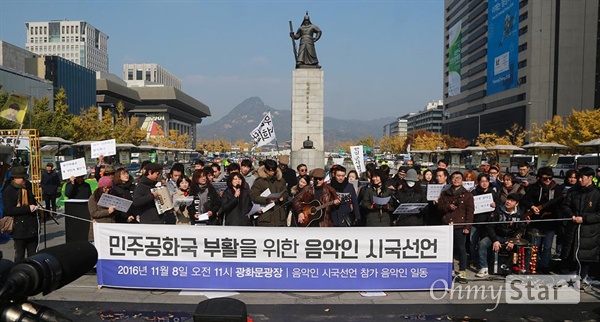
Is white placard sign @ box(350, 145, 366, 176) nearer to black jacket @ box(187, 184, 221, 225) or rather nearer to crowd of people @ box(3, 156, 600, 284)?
crowd of people @ box(3, 156, 600, 284)

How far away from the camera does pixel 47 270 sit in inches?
73.8

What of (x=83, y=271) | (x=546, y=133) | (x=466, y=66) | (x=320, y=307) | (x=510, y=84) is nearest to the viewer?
(x=83, y=271)

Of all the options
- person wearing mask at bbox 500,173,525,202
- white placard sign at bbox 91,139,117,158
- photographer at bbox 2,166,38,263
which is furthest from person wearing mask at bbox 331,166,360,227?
white placard sign at bbox 91,139,117,158

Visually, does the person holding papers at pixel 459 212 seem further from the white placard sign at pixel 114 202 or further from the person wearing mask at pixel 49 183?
the person wearing mask at pixel 49 183

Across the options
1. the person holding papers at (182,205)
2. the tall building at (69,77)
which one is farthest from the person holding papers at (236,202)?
the tall building at (69,77)

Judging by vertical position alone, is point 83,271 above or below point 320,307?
above

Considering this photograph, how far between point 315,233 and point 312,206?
3.43ft

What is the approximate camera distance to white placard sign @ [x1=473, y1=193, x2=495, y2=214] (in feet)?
27.0

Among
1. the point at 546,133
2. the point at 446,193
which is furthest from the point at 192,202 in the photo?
the point at 546,133

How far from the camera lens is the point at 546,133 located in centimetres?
5953

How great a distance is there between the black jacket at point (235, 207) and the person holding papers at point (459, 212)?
11.3ft

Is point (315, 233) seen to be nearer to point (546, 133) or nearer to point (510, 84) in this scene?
point (546, 133)

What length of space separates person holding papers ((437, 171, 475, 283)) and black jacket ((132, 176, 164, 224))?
194 inches

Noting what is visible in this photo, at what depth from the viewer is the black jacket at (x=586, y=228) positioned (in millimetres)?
7586
